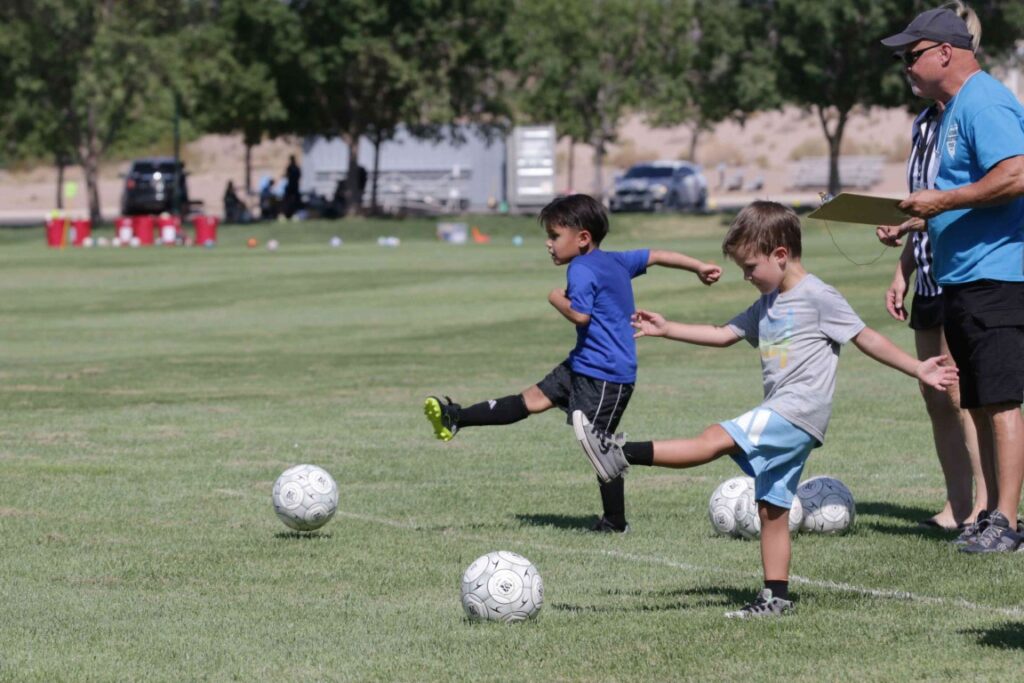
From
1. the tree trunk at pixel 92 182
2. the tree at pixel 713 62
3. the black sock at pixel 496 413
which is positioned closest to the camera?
the black sock at pixel 496 413

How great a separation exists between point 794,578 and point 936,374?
1.41m

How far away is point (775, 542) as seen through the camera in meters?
6.80

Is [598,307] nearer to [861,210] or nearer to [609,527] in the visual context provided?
[609,527]

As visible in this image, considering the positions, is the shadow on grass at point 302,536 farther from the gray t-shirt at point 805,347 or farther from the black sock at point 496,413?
the gray t-shirt at point 805,347

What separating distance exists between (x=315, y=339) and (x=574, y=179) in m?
73.3

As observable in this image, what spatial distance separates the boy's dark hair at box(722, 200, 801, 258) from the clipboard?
478 millimetres

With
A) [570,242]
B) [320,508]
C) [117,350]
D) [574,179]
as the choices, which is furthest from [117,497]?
[574,179]

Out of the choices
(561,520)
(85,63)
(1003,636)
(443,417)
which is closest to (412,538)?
(443,417)

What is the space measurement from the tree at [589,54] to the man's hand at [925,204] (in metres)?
57.6

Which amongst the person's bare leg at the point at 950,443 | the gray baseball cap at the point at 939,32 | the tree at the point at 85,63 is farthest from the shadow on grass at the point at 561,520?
the tree at the point at 85,63

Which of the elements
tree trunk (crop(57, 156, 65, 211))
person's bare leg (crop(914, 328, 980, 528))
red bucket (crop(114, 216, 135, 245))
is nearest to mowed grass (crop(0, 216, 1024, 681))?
→ person's bare leg (crop(914, 328, 980, 528))

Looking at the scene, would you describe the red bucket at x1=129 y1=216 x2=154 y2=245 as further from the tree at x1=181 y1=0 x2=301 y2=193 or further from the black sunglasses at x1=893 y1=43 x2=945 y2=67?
the black sunglasses at x1=893 y1=43 x2=945 y2=67

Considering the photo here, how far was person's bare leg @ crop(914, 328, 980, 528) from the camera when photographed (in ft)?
28.6

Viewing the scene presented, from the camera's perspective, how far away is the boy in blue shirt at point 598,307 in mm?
8719
